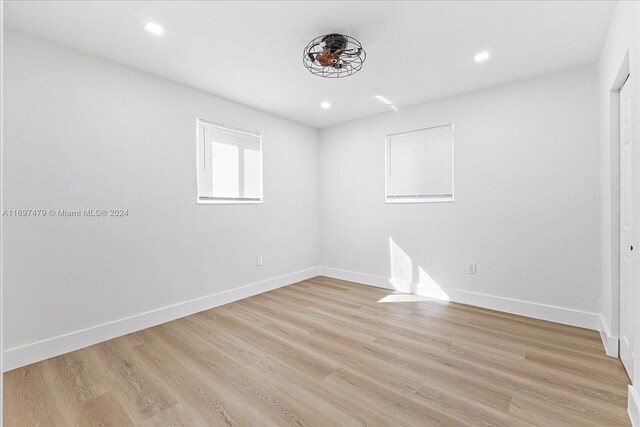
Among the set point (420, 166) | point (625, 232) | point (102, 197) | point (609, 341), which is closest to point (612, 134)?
point (625, 232)

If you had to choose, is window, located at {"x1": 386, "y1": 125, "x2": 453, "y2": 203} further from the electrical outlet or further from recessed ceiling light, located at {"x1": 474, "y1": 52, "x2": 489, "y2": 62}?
recessed ceiling light, located at {"x1": 474, "y1": 52, "x2": 489, "y2": 62}

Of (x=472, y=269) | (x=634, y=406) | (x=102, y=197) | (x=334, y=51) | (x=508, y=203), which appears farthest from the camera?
(x=472, y=269)

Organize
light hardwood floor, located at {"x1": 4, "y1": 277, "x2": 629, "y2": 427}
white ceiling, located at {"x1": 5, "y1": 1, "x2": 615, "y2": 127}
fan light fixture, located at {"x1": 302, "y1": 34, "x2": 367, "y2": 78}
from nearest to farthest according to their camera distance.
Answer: light hardwood floor, located at {"x1": 4, "y1": 277, "x2": 629, "y2": 427} < white ceiling, located at {"x1": 5, "y1": 1, "x2": 615, "y2": 127} < fan light fixture, located at {"x1": 302, "y1": 34, "x2": 367, "y2": 78}

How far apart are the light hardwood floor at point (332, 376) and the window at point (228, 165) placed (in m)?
1.54

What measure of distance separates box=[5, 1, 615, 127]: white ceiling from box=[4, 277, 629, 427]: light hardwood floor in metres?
2.59

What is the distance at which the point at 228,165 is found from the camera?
411 cm

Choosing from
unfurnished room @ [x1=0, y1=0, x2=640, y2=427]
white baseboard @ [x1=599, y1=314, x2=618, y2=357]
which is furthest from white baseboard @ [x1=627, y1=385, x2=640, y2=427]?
white baseboard @ [x1=599, y1=314, x2=618, y2=357]

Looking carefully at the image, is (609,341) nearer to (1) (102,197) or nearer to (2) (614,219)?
(2) (614,219)

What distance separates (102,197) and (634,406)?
4188 mm

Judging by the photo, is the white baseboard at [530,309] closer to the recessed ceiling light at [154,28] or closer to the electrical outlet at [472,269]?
the electrical outlet at [472,269]

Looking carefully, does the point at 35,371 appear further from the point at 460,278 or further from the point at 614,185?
the point at 614,185

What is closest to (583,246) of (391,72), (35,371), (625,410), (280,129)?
(625,410)

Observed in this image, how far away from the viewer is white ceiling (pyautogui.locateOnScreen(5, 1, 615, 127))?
236 centimetres

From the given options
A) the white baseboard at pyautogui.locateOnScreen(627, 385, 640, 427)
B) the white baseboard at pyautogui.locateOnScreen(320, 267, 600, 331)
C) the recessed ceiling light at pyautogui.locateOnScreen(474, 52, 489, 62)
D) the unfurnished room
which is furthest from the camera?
the white baseboard at pyautogui.locateOnScreen(320, 267, 600, 331)
